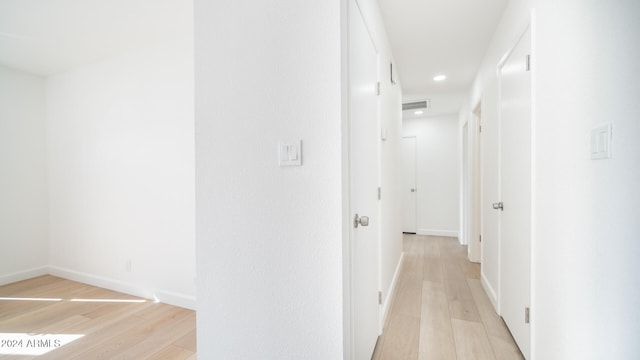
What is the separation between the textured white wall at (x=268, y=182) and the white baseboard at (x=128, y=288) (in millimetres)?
1300

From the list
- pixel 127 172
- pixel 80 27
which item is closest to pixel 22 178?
pixel 127 172

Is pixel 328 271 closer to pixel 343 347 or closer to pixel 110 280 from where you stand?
pixel 343 347

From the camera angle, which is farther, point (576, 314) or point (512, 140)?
point (512, 140)

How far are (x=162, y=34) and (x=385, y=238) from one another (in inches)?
104

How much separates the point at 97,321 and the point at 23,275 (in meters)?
1.90

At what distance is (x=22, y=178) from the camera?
325 centimetres

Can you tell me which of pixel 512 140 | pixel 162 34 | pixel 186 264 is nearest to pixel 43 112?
pixel 162 34

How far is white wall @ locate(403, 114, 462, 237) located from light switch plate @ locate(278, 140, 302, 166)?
478cm

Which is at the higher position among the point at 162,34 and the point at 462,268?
the point at 162,34

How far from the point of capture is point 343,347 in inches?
42.8

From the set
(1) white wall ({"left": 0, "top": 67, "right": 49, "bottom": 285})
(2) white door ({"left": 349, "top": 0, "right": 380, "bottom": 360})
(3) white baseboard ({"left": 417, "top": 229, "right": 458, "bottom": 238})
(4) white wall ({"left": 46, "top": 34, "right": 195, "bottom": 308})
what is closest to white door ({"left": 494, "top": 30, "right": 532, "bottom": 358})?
(2) white door ({"left": 349, "top": 0, "right": 380, "bottom": 360})

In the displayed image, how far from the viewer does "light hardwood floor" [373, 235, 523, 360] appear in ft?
5.79

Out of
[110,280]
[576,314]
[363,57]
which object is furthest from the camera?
[110,280]

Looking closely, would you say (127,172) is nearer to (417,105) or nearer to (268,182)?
(268,182)
